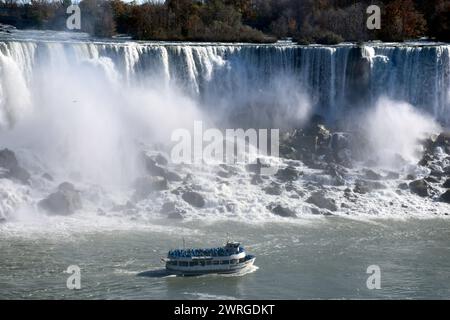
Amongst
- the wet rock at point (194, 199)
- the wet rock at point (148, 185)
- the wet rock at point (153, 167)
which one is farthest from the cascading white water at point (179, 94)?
the wet rock at point (148, 185)

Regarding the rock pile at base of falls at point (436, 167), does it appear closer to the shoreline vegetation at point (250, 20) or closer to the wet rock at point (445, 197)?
the wet rock at point (445, 197)

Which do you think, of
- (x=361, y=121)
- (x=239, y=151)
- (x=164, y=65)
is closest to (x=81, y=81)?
(x=164, y=65)

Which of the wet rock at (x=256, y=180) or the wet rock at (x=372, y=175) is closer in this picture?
the wet rock at (x=256, y=180)

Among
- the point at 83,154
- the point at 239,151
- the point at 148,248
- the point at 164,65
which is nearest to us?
the point at 148,248

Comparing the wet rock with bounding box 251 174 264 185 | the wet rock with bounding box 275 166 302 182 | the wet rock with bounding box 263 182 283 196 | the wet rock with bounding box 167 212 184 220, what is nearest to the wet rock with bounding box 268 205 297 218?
the wet rock with bounding box 263 182 283 196

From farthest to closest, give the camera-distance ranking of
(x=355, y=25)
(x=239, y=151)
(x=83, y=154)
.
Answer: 1. (x=355, y=25)
2. (x=239, y=151)
3. (x=83, y=154)

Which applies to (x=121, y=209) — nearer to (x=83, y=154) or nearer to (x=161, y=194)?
(x=161, y=194)

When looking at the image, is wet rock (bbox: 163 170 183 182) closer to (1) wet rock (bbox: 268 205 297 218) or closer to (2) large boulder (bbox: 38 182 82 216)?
(2) large boulder (bbox: 38 182 82 216)
